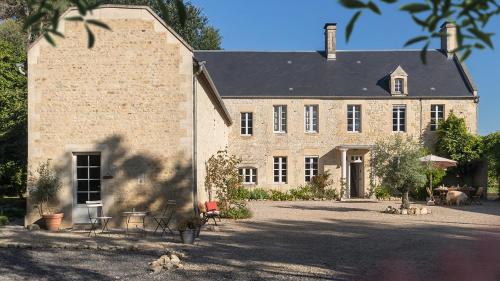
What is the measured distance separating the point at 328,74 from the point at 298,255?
20833 millimetres

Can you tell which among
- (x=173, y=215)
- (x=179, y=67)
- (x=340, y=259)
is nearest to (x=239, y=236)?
(x=173, y=215)

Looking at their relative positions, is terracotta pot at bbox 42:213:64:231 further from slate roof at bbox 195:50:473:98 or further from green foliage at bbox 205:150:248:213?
slate roof at bbox 195:50:473:98

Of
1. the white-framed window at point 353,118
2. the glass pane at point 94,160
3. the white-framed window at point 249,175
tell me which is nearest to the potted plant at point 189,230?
the glass pane at point 94,160

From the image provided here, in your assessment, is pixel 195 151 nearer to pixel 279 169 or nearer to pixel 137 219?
pixel 137 219

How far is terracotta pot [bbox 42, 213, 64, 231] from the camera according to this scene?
13055mm

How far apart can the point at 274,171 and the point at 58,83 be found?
15.9 metres

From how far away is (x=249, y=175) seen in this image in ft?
91.5

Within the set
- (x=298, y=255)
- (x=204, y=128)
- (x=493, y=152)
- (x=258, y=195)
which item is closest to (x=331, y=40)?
(x=258, y=195)

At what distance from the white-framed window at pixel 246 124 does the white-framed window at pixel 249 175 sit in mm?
1813

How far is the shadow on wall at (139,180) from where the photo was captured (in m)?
13.2

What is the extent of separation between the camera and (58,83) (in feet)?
44.4

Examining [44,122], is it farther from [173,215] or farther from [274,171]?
[274,171]

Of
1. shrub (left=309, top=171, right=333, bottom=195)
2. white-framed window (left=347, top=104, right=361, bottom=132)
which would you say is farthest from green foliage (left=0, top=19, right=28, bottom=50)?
white-framed window (left=347, top=104, right=361, bottom=132)

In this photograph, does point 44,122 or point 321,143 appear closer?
point 44,122
